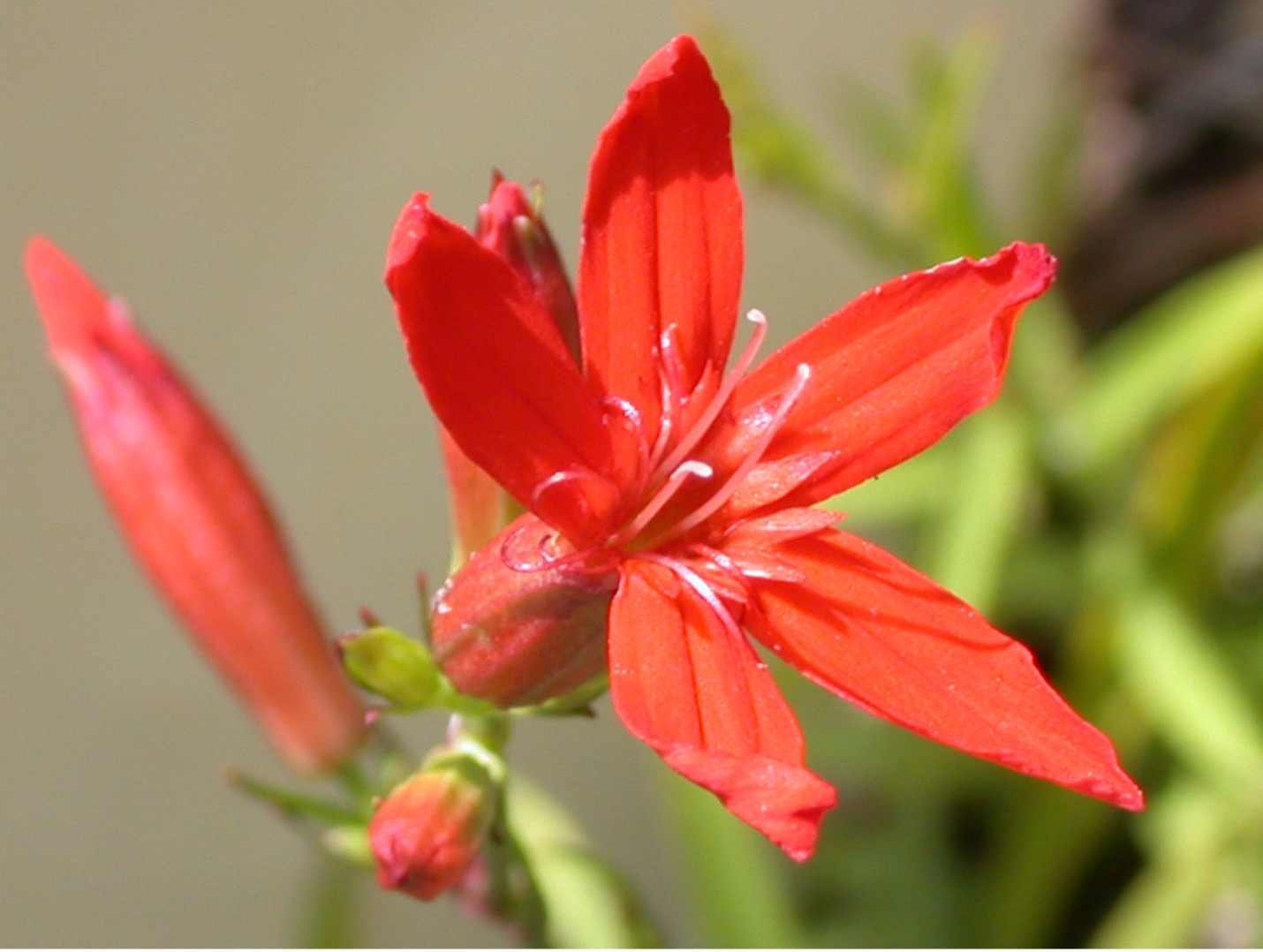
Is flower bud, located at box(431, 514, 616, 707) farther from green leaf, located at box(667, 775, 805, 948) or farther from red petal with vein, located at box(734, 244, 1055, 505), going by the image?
green leaf, located at box(667, 775, 805, 948)

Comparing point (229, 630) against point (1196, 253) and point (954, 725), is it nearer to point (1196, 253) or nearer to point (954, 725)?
point (954, 725)

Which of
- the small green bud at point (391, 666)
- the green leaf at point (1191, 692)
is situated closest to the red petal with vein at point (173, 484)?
the small green bud at point (391, 666)

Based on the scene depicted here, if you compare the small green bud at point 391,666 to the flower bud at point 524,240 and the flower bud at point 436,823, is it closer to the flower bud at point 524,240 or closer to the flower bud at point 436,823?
the flower bud at point 436,823

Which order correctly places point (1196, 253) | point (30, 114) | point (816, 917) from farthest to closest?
point (1196, 253), point (816, 917), point (30, 114)

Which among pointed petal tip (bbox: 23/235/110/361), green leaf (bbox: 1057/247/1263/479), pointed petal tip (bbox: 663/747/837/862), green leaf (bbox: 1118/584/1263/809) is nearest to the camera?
pointed petal tip (bbox: 663/747/837/862)

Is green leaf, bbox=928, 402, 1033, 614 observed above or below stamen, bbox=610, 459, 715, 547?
below

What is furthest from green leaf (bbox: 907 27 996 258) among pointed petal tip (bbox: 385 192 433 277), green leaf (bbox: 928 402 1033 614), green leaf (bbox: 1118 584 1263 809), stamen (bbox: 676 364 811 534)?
pointed petal tip (bbox: 385 192 433 277)

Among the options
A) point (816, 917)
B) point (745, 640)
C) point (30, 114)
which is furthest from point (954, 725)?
point (816, 917)
